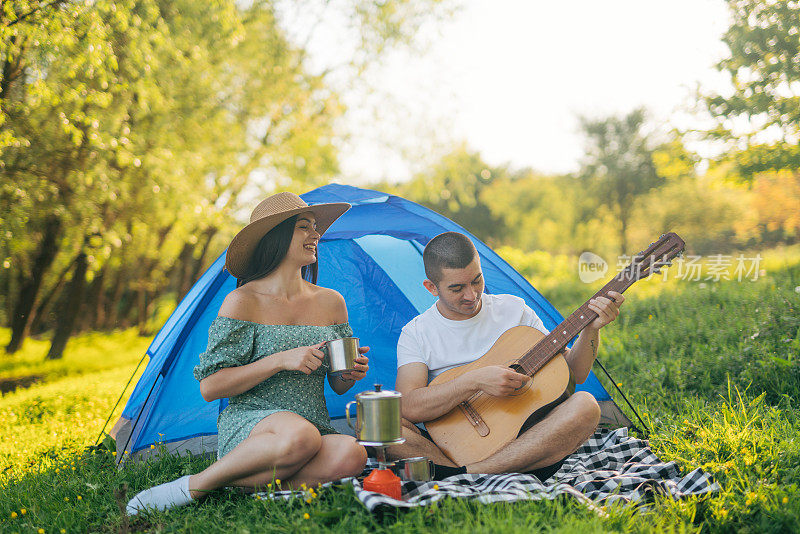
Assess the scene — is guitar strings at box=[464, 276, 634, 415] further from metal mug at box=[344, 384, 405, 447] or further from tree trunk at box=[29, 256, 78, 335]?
tree trunk at box=[29, 256, 78, 335]

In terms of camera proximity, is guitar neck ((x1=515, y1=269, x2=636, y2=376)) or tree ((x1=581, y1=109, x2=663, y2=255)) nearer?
guitar neck ((x1=515, y1=269, x2=636, y2=376))

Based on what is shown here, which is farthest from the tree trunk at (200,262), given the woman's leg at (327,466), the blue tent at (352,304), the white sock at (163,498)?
the woman's leg at (327,466)

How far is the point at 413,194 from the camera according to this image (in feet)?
41.1

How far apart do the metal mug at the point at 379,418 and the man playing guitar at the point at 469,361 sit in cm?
60

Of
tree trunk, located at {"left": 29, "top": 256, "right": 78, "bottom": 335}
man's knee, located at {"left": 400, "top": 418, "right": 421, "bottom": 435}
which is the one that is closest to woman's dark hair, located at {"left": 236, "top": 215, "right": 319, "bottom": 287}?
man's knee, located at {"left": 400, "top": 418, "right": 421, "bottom": 435}

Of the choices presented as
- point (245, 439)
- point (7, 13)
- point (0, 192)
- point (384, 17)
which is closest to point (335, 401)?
point (245, 439)

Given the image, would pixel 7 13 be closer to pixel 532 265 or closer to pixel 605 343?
pixel 605 343

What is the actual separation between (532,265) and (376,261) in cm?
947

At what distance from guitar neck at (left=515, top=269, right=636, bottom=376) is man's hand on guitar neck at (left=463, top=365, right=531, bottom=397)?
0.26 ft

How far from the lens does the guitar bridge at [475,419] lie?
2.86 meters

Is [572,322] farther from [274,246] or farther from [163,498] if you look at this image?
[163,498]

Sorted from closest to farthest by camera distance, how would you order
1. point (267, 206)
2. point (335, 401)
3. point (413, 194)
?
point (267, 206) < point (335, 401) < point (413, 194)

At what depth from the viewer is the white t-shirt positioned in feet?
10.2

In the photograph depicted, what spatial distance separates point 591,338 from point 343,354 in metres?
1.17
